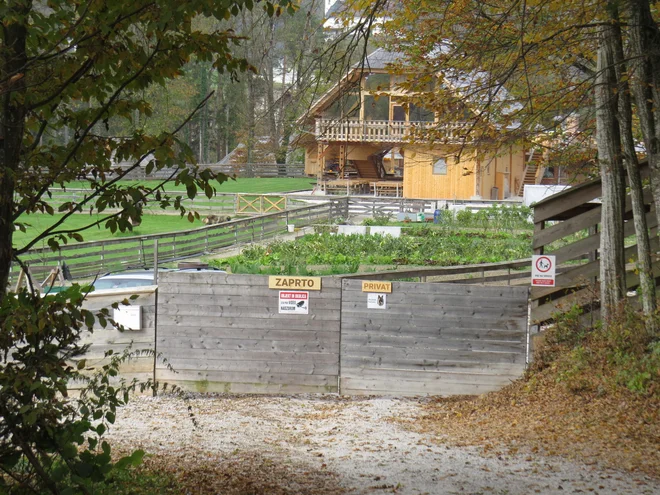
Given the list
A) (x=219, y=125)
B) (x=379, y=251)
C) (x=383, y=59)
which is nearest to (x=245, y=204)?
(x=383, y=59)

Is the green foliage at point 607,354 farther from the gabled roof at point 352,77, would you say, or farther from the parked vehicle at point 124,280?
the parked vehicle at point 124,280

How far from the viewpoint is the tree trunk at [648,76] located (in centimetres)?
927

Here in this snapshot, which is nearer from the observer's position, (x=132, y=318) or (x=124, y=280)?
(x=132, y=318)

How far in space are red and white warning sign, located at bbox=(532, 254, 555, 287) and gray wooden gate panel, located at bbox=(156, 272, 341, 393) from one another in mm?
2893

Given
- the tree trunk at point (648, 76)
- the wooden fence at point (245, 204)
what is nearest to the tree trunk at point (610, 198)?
the tree trunk at point (648, 76)

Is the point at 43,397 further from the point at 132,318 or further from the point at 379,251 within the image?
the point at 379,251

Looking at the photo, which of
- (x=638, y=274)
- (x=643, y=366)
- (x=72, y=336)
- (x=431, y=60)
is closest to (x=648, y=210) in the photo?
(x=638, y=274)

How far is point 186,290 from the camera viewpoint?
12211mm

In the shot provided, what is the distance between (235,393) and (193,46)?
7.89m

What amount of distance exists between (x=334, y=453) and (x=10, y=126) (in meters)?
4.82

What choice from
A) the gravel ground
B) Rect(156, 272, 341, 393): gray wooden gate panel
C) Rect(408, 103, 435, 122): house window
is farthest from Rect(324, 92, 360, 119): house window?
Rect(156, 272, 341, 393): gray wooden gate panel

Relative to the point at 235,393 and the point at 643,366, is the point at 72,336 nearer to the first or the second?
the point at 643,366

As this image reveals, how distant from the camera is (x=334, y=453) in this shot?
8.15 metres

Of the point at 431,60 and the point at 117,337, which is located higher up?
the point at 431,60
